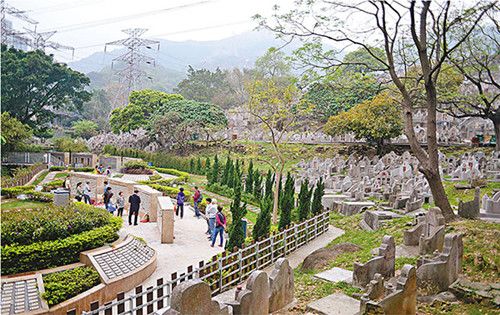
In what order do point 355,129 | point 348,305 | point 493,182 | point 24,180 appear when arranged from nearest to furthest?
1. point 348,305
2. point 493,182
3. point 24,180
4. point 355,129

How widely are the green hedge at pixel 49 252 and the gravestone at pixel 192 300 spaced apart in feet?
20.2

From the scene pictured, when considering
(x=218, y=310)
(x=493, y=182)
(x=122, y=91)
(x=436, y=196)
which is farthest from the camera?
(x=122, y=91)

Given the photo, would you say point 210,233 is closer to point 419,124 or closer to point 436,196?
point 436,196

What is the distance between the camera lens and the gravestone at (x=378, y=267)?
7.57 metres

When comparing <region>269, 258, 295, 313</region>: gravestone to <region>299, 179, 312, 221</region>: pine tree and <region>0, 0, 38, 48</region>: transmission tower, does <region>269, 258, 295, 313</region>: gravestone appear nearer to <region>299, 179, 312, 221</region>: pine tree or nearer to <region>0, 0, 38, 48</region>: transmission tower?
<region>299, 179, 312, 221</region>: pine tree

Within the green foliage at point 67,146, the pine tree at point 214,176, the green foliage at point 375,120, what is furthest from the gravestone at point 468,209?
the green foliage at point 67,146

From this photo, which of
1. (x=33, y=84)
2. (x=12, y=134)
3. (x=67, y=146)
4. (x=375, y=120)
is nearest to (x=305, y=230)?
(x=375, y=120)

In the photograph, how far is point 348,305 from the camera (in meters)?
6.80

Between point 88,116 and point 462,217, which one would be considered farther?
point 88,116

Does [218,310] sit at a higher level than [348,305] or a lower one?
higher

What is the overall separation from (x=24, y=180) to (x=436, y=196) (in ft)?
83.0

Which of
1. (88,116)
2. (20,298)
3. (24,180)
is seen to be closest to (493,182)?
(20,298)

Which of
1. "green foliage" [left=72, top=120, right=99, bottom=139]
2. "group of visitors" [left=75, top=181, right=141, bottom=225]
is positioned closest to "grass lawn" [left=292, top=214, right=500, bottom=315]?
"group of visitors" [left=75, top=181, right=141, bottom=225]

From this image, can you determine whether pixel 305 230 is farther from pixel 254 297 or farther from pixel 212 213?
pixel 254 297
